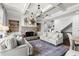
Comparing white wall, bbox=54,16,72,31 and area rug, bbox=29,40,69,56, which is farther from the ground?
white wall, bbox=54,16,72,31

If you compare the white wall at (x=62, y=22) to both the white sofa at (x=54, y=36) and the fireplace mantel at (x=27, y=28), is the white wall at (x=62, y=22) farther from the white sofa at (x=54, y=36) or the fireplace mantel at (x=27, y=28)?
the fireplace mantel at (x=27, y=28)

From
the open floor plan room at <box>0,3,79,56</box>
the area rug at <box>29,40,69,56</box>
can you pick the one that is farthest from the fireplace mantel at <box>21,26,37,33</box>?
the area rug at <box>29,40,69,56</box>

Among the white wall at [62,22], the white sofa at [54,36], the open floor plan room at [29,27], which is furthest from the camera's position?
the white sofa at [54,36]

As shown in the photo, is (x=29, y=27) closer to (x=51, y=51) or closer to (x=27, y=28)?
(x=27, y=28)

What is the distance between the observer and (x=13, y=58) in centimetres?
156

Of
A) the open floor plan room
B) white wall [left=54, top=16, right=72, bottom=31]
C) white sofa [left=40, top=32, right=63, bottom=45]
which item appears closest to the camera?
the open floor plan room

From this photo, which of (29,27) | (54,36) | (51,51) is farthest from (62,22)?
(29,27)

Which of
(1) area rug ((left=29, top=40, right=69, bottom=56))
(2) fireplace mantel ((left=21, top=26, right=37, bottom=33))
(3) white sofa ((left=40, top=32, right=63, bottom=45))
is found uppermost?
(2) fireplace mantel ((left=21, top=26, right=37, bottom=33))

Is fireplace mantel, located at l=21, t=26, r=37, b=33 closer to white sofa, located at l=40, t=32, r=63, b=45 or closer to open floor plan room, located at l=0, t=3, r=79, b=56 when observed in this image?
open floor plan room, located at l=0, t=3, r=79, b=56

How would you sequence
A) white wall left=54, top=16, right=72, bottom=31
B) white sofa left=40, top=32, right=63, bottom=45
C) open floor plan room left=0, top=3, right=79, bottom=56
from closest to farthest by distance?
1. open floor plan room left=0, top=3, right=79, bottom=56
2. white wall left=54, top=16, right=72, bottom=31
3. white sofa left=40, top=32, right=63, bottom=45

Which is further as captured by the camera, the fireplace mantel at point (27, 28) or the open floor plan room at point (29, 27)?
the fireplace mantel at point (27, 28)

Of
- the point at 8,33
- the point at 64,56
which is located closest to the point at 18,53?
the point at 8,33

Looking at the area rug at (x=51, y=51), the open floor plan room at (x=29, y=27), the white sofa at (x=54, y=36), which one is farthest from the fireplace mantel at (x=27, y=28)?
the area rug at (x=51, y=51)

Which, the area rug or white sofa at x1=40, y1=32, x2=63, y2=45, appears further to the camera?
white sofa at x1=40, y1=32, x2=63, y2=45
